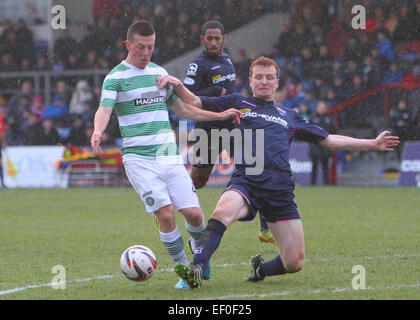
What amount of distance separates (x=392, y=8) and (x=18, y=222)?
43.3 feet

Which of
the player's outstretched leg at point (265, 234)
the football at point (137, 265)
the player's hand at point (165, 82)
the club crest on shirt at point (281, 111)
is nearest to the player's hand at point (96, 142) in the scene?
the player's hand at point (165, 82)

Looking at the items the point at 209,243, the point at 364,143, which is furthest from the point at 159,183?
the point at 364,143

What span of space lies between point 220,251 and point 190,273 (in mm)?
2642

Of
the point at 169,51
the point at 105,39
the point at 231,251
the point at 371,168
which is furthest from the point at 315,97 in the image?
the point at 231,251

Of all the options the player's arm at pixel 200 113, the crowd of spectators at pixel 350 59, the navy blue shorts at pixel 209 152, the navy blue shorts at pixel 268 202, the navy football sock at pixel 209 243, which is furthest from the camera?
the crowd of spectators at pixel 350 59

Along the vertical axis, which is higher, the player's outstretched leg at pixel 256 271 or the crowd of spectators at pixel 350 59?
the crowd of spectators at pixel 350 59

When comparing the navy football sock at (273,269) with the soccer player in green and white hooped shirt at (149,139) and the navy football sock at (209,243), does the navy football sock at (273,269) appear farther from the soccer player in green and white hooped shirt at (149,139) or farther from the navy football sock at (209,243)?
the navy football sock at (209,243)

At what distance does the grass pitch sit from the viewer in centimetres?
563

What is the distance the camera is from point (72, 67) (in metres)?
22.4

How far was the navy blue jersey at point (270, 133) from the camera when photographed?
583 cm

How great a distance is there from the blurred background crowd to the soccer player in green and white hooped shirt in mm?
12351

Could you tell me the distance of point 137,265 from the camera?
5.82m

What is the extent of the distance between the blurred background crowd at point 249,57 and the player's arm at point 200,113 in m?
12.2

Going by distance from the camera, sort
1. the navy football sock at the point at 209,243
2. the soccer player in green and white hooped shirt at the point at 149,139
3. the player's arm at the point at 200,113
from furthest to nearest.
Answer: the soccer player in green and white hooped shirt at the point at 149,139, the player's arm at the point at 200,113, the navy football sock at the point at 209,243
